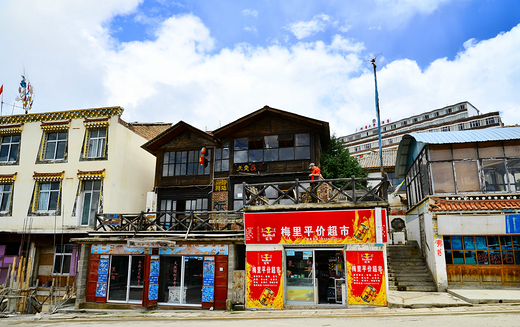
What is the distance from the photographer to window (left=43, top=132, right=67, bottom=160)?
22562 millimetres

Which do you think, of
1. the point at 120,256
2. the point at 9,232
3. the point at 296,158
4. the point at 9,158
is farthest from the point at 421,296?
the point at 9,158

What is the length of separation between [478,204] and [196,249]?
11.8 meters

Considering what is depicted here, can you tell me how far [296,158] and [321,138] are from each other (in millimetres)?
2843

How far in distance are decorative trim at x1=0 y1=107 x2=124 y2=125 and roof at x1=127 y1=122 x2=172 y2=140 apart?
1.67 metres

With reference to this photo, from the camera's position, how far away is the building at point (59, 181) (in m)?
21.0

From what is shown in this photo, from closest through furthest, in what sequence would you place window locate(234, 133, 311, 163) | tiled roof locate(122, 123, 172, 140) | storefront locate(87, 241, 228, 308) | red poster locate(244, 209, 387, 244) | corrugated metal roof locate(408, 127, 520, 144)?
red poster locate(244, 209, 387, 244) < storefront locate(87, 241, 228, 308) < corrugated metal roof locate(408, 127, 520, 144) < window locate(234, 133, 311, 163) < tiled roof locate(122, 123, 172, 140)

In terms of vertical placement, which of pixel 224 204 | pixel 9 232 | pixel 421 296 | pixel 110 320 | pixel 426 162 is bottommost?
pixel 110 320

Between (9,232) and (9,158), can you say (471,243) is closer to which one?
(9,232)

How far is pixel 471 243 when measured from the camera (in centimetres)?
1479

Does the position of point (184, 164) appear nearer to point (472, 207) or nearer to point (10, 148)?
point (10, 148)

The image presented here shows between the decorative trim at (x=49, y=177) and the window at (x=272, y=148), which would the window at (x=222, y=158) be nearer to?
the window at (x=272, y=148)

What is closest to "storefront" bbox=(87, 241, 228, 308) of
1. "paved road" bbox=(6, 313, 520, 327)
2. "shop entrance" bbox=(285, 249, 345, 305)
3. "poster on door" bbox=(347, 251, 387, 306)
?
"paved road" bbox=(6, 313, 520, 327)

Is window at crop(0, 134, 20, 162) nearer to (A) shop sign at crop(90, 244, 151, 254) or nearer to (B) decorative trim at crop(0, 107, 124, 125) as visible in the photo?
(B) decorative trim at crop(0, 107, 124, 125)

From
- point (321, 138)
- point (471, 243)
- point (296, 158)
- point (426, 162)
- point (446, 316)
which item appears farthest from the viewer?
point (321, 138)
